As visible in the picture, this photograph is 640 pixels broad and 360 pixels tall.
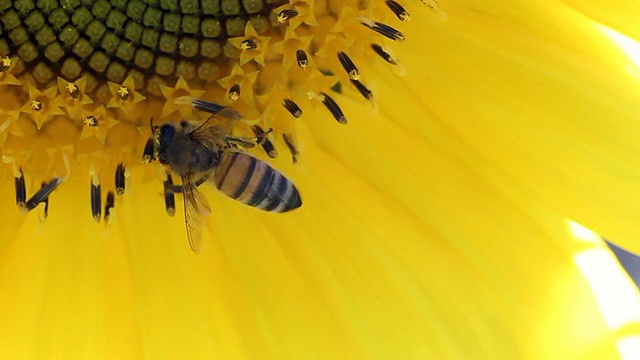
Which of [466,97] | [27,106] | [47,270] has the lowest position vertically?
[47,270]

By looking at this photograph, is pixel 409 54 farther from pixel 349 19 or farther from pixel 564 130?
pixel 564 130

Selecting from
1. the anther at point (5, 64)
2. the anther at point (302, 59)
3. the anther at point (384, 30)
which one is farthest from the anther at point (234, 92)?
the anther at point (5, 64)

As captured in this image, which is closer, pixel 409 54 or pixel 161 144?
pixel 161 144

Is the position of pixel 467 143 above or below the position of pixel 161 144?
above

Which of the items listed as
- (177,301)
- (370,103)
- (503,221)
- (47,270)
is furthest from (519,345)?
(47,270)

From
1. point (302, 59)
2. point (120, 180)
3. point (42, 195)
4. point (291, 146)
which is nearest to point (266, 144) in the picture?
point (291, 146)

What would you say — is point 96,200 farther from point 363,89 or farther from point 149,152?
point 363,89
